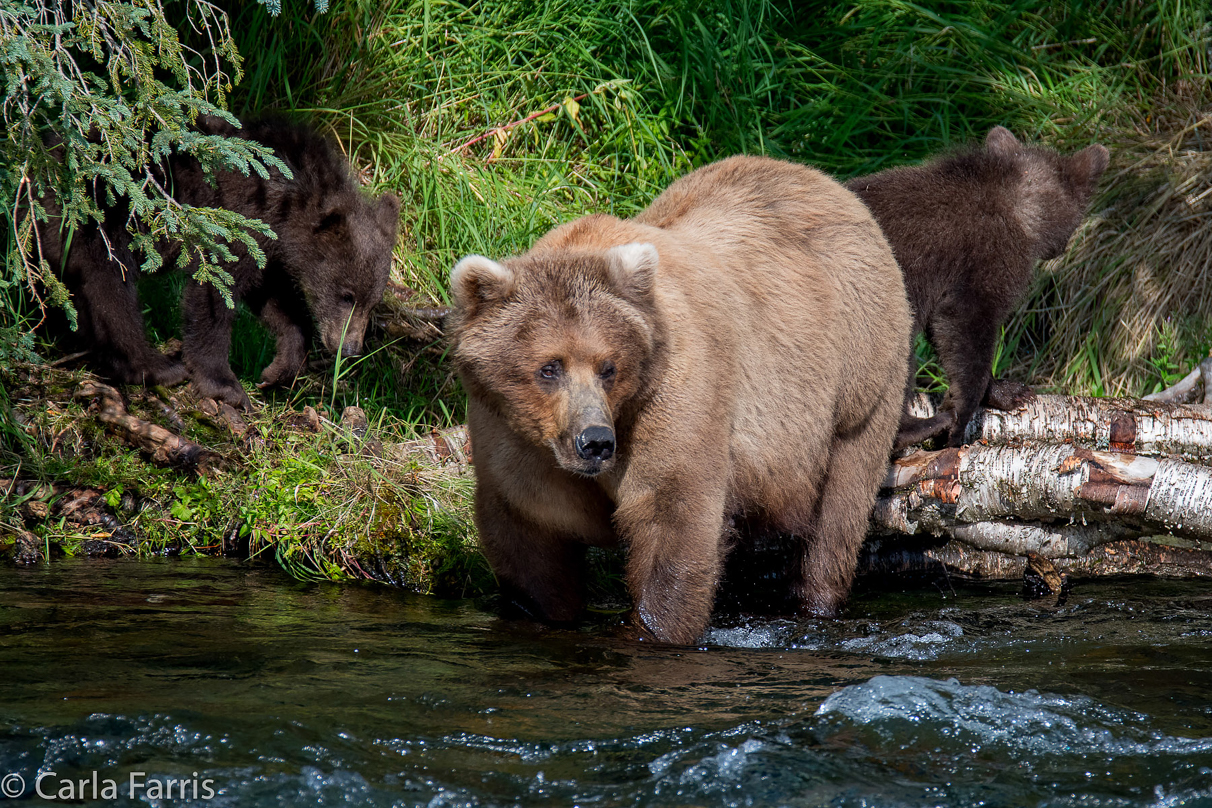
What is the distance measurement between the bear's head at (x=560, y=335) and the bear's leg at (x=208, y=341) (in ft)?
9.48

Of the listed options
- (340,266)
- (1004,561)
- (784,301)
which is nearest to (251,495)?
(340,266)

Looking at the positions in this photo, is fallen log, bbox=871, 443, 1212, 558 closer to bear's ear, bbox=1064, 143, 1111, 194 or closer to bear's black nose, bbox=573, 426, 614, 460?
bear's ear, bbox=1064, 143, 1111, 194

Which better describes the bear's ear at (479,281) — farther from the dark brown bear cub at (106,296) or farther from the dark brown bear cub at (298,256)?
the dark brown bear cub at (106,296)

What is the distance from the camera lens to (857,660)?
13.8ft

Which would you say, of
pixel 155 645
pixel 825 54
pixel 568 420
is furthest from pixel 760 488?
pixel 825 54

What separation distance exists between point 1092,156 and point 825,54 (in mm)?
2675

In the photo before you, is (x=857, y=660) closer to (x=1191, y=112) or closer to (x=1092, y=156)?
(x=1092, y=156)

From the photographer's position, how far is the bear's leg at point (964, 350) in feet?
20.5

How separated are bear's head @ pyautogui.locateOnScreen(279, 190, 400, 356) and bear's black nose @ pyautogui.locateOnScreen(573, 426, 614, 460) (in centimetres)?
338

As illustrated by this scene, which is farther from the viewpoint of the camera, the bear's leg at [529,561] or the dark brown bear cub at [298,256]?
the dark brown bear cub at [298,256]

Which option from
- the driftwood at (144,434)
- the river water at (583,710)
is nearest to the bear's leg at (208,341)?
the driftwood at (144,434)

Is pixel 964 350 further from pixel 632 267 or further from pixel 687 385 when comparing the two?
pixel 632 267

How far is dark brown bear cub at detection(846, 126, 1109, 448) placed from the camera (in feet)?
20.7

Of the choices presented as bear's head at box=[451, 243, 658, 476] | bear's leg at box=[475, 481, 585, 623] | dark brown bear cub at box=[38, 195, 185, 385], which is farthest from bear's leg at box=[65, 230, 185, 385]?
bear's head at box=[451, 243, 658, 476]
